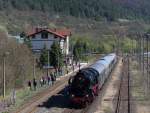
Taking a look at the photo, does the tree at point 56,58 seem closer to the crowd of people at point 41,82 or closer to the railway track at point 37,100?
the crowd of people at point 41,82

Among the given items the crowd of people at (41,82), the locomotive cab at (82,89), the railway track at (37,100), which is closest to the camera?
the railway track at (37,100)

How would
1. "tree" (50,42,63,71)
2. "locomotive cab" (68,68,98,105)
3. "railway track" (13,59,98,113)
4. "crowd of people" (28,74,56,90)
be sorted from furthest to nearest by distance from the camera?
"tree" (50,42,63,71) → "crowd of people" (28,74,56,90) → "locomotive cab" (68,68,98,105) → "railway track" (13,59,98,113)

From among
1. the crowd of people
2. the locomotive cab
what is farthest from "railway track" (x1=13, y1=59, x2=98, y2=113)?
the locomotive cab

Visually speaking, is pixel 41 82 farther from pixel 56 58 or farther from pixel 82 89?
pixel 56 58

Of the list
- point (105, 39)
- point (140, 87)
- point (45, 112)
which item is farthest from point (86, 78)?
point (105, 39)

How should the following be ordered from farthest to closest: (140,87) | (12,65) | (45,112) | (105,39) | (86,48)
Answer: (105,39)
(86,48)
(140,87)
(12,65)
(45,112)

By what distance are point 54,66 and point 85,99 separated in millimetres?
44671

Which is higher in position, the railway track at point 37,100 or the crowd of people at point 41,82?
the crowd of people at point 41,82

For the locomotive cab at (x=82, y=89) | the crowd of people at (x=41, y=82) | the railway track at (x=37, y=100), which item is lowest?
the railway track at (x=37, y=100)

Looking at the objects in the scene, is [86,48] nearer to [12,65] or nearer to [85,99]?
[12,65]

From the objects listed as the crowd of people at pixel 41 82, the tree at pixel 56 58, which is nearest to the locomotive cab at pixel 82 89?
the crowd of people at pixel 41 82

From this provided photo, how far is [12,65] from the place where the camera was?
5819 cm

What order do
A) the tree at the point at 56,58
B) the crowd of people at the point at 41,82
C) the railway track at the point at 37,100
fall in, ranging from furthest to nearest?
the tree at the point at 56,58, the crowd of people at the point at 41,82, the railway track at the point at 37,100

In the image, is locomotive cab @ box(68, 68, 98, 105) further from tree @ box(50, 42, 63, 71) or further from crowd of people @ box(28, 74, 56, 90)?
tree @ box(50, 42, 63, 71)
